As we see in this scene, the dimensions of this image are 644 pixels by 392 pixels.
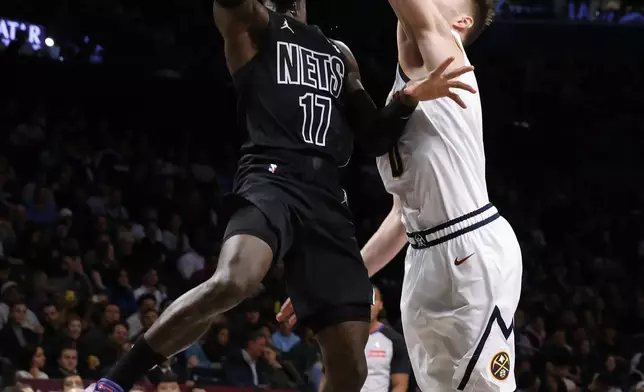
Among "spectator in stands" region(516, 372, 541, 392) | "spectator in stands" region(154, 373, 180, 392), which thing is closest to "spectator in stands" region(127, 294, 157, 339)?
"spectator in stands" region(154, 373, 180, 392)

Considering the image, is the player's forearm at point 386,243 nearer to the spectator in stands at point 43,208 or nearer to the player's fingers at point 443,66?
the player's fingers at point 443,66

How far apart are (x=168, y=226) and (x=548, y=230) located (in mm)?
6048

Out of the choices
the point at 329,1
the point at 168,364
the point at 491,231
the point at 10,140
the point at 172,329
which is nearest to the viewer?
the point at 172,329

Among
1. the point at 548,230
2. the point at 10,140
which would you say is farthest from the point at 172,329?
the point at 548,230

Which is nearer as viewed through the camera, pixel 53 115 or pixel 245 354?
pixel 245 354

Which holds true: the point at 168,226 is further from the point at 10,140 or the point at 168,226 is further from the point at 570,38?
the point at 570,38

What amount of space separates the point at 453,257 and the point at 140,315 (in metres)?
5.65

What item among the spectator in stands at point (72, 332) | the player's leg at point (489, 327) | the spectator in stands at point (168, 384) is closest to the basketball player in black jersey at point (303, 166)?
the player's leg at point (489, 327)

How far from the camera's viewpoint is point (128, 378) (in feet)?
11.1

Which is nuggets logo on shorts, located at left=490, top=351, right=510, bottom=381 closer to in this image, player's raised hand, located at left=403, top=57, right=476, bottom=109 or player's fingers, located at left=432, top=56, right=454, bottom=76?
player's raised hand, located at left=403, top=57, right=476, bottom=109

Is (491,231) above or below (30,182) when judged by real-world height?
above

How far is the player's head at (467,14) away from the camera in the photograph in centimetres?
416

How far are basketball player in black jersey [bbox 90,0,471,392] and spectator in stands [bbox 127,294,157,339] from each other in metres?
5.20

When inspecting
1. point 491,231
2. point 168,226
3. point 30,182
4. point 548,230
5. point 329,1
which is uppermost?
point 329,1
